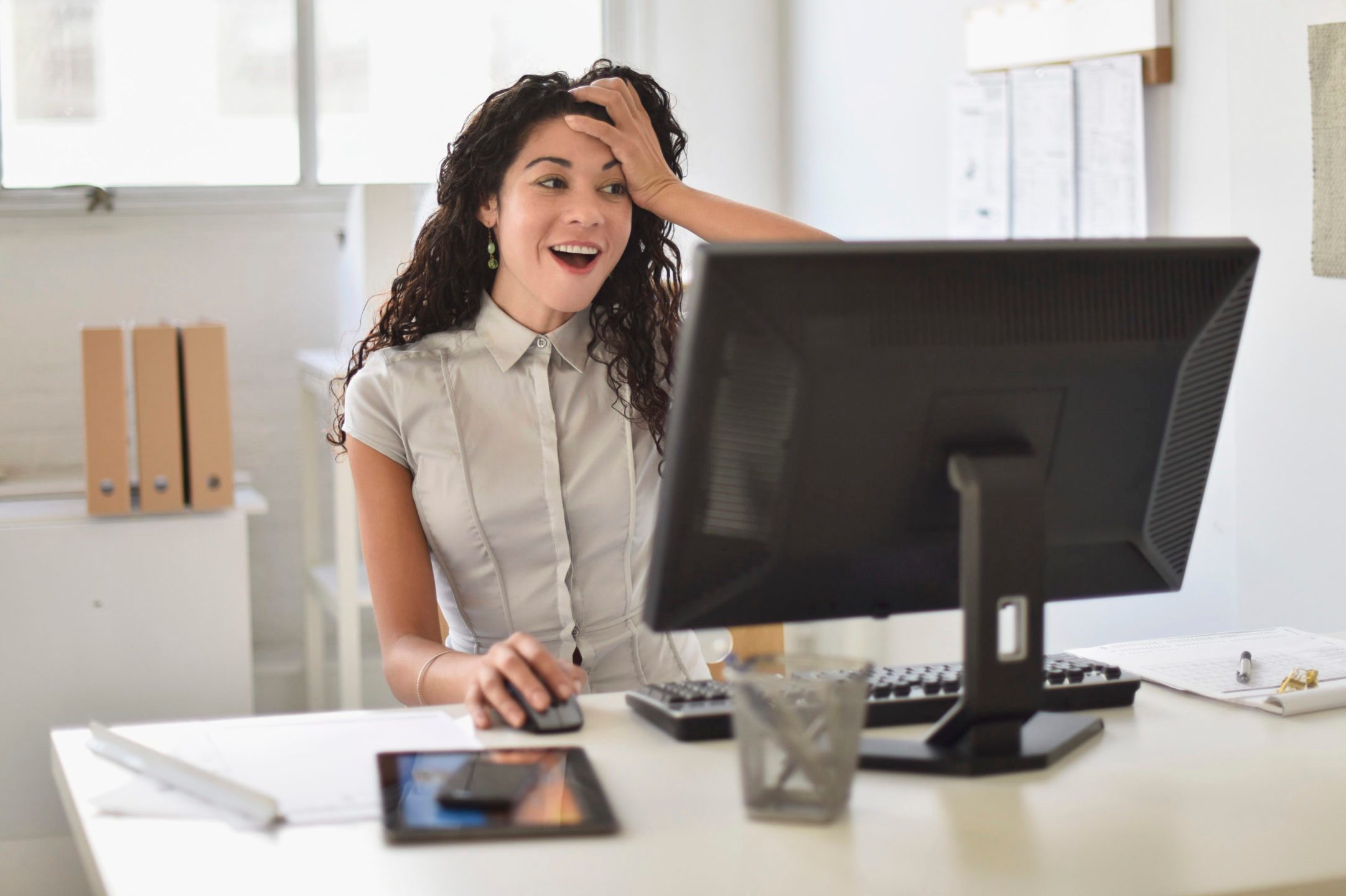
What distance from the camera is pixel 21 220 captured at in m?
3.02

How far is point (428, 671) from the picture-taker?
1361 millimetres

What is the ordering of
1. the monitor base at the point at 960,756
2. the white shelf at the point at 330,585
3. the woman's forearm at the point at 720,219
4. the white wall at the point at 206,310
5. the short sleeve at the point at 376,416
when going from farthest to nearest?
the white wall at the point at 206,310 < the white shelf at the point at 330,585 < the woman's forearm at the point at 720,219 < the short sleeve at the point at 376,416 < the monitor base at the point at 960,756

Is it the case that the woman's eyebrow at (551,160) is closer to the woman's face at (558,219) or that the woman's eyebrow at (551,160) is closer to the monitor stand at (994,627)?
the woman's face at (558,219)

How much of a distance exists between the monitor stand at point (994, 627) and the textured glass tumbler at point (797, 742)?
10 centimetres

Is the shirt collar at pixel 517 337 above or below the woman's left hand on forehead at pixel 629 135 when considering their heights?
below

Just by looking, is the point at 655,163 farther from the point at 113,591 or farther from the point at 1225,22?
the point at 113,591

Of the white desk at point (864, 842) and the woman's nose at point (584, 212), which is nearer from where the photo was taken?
the white desk at point (864, 842)

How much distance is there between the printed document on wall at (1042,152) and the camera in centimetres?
230

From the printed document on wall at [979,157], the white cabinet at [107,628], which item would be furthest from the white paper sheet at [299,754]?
the printed document on wall at [979,157]

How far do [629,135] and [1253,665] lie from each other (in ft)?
3.07

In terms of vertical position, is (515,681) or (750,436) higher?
(750,436)

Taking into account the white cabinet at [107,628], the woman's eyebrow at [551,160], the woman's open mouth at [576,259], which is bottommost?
the white cabinet at [107,628]

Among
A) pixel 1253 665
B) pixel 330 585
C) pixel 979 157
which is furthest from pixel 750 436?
pixel 330 585

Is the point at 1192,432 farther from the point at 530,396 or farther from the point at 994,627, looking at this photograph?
the point at 530,396
